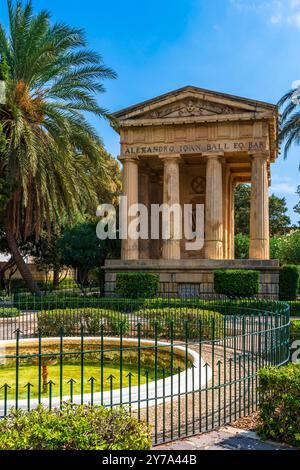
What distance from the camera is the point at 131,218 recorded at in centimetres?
2823

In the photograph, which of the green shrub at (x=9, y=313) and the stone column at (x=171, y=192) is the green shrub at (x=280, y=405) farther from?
the stone column at (x=171, y=192)

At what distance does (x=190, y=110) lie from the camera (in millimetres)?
27312

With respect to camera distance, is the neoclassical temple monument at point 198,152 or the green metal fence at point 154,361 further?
the neoclassical temple monument at point 198,152

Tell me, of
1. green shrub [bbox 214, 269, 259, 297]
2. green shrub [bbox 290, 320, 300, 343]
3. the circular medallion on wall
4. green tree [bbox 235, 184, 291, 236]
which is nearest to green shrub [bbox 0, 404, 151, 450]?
green shrub [bbox 290, 320, 300, 343]

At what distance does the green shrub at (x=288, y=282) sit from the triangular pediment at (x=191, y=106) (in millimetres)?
8023

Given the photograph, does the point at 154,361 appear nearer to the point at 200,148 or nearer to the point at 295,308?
the point at 295,308

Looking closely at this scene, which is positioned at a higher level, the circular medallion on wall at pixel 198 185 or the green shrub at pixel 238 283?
the circular medallion on wall at pixel 198 185

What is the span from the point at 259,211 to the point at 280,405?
21.1 m

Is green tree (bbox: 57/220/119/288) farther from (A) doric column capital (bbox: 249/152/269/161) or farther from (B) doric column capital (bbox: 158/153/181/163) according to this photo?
(A) doric column capital (bbox: 249/152/269/161)

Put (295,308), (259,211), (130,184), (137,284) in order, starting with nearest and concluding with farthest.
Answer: (295,308), (137,284), (259,211), (130,184)

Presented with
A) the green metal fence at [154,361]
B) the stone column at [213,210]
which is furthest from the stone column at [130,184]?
the green metal fence at [154,361]

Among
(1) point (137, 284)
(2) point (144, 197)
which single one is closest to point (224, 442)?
(1) point (137, 284)

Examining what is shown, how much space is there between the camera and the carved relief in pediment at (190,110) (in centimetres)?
2692

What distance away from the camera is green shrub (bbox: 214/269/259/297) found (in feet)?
77.1
